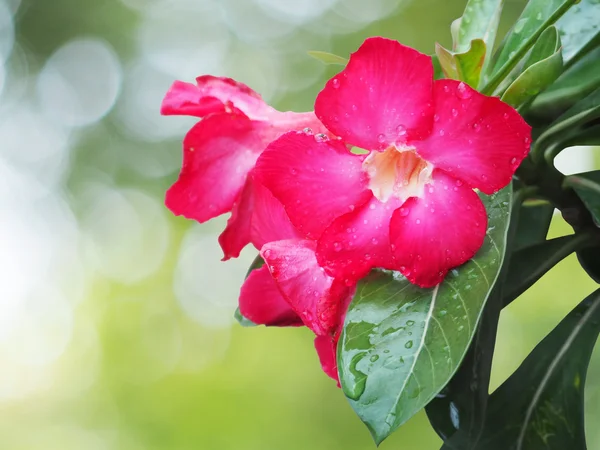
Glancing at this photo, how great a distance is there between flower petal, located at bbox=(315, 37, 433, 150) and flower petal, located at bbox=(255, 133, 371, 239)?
0.8 inches

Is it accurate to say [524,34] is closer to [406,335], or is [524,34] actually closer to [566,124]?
[566,124]

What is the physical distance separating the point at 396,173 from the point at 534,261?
22cm

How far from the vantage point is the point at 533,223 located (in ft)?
2.35

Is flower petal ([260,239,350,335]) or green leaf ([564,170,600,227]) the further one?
green leaf ([564,170,600,227])

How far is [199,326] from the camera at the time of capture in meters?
3.93

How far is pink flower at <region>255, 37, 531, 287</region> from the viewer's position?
0.43 meters

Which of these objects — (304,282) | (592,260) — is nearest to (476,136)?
(304,282)

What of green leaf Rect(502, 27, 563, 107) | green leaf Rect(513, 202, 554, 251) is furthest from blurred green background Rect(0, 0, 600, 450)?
green leaf Rect(502, 27, 563, 107)

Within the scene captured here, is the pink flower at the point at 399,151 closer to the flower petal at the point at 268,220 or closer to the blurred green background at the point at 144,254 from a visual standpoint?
the flower petal at the point at 268,220

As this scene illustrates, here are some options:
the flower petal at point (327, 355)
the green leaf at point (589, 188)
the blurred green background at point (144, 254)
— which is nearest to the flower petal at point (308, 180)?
the flower petal at point (327, 355)

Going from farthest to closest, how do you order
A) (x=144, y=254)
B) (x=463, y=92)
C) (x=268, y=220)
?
1. (x=144, y=254)
2. (x=268, y=220)
3. (x=463, y=92)

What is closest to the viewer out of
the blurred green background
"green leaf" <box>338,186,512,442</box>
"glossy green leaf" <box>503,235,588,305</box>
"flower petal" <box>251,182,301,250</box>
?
"green leaf" <box>338,186,512,442</box>

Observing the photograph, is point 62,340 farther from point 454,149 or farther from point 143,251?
point 454,149

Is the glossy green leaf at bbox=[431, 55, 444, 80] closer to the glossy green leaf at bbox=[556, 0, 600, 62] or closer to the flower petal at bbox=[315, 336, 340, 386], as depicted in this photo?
the glossy green leaf at bbox=[556, 0, 600, 62]
